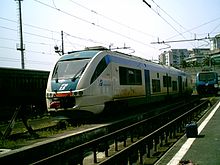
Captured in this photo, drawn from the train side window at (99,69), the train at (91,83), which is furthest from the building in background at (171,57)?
the train side window at (99,69)

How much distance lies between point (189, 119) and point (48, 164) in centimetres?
1038

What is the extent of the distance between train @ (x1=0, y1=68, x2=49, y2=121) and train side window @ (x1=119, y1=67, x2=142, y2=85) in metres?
6.45

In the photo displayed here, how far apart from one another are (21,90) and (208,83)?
25356 mm

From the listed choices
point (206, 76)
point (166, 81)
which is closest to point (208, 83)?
point (206, 76)

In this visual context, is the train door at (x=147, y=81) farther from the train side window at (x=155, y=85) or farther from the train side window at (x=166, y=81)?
the train side window at (x=166, y=81)

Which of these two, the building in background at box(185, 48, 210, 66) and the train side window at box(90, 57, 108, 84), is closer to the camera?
the train side window at box(90, 57, 108, 84)

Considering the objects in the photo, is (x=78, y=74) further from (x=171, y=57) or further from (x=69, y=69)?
(x=171, y=57)

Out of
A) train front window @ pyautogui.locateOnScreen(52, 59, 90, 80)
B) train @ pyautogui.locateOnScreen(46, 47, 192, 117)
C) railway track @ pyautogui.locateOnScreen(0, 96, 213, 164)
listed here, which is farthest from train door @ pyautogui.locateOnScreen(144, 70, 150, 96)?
train front window @ pyautogui.locateOnScreen(52, 59, 90, 80)

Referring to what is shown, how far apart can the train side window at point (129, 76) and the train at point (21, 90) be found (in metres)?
6.45

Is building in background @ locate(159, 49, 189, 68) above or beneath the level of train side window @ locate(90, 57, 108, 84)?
above

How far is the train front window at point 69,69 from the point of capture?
13859mm

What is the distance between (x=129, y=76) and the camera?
59.7ft

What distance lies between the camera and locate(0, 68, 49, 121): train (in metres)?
20.5

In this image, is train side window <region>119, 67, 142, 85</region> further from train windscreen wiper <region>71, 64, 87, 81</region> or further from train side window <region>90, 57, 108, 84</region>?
train windscreen wiper <region>71, 64, 87, 81</region>
